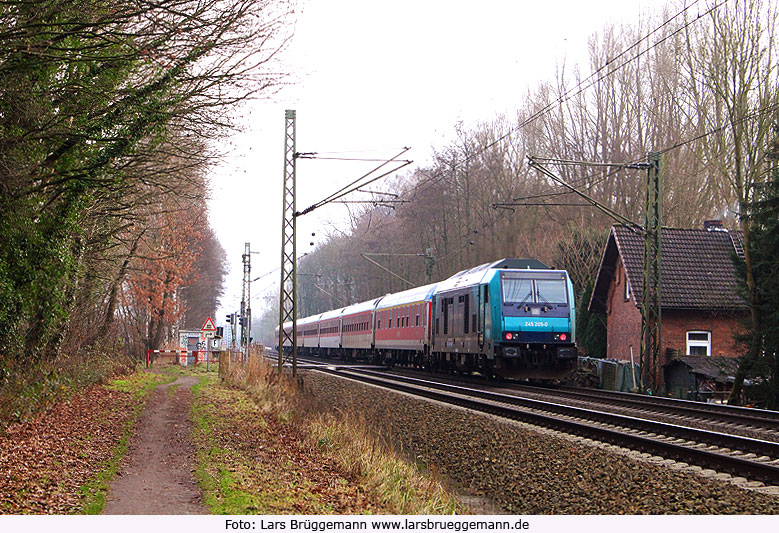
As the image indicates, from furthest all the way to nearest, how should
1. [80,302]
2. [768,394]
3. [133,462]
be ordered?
[80,302], [768,394], [133,462]

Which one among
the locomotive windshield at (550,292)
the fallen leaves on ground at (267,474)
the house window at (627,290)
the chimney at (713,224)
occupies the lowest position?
the fallen leaves on ground at (267,474)

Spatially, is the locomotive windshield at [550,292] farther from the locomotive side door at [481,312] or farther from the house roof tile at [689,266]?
the house roof tile at [689,266]

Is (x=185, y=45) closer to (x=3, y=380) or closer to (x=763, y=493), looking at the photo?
(x=3, y=380)

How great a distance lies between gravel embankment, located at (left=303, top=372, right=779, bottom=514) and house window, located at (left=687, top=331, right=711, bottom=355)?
18.5 m

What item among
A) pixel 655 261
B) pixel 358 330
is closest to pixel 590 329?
pixel 358 330

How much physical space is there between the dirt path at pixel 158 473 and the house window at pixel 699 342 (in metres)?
21.4

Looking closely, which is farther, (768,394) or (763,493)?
(768,394)

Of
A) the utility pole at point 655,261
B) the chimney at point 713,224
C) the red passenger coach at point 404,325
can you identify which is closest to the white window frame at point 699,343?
the chimney at point 713,224

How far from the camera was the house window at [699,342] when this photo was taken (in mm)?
32688

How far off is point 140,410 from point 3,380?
405cm

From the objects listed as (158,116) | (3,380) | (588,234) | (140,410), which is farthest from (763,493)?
(588,234)

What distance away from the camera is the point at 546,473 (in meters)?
10.9

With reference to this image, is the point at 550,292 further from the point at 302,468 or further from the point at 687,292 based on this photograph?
the point at 302,468

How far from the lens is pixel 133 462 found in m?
11.3
